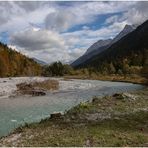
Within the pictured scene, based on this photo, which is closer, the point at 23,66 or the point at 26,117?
the point at 26,117

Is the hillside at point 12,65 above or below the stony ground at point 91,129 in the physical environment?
above

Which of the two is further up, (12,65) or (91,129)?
(12,65)

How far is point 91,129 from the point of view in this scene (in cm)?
2191

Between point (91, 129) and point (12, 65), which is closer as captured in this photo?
point (91, 129)

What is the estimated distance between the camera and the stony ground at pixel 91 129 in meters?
18.7

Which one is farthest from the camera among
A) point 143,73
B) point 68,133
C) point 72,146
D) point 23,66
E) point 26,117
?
point 23,66

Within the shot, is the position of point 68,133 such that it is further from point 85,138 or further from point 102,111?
point 102,111

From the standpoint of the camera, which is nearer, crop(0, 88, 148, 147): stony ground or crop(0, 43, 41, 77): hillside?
crop(0, 88, 148, 147): stony ground

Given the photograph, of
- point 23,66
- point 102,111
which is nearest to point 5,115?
point 102,111

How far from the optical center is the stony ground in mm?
18703

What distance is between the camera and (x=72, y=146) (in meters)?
17.8

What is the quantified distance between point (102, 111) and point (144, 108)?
164 inches

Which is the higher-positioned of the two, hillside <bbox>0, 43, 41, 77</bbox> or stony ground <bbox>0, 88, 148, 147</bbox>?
hillside <bbox>0, 43, 41, 77</bbox>

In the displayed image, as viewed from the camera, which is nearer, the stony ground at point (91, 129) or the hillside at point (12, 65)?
the stony ground at point (91, 129)
